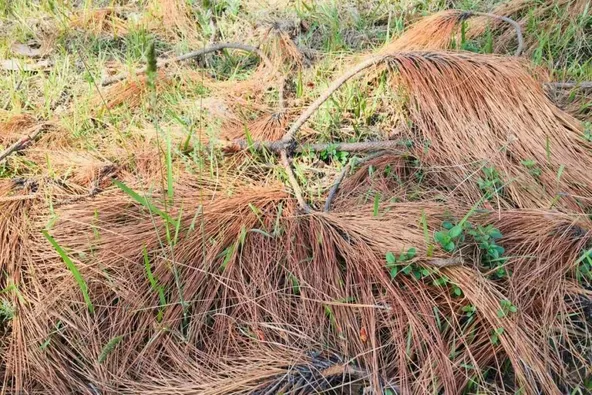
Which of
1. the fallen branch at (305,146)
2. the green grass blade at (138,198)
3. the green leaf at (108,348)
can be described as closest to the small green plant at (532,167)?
the fallen branch at (305,146)

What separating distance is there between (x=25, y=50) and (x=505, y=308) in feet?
6.79

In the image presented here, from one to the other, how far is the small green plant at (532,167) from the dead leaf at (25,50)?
1912 millimetres

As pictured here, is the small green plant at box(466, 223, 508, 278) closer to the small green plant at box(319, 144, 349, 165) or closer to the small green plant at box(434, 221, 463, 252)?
the small green plant at box(434, 221, 463, 252)

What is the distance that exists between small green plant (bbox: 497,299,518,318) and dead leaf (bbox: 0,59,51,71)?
6.12 ft

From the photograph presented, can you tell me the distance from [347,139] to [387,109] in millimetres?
191

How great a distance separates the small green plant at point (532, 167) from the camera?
1322 mm

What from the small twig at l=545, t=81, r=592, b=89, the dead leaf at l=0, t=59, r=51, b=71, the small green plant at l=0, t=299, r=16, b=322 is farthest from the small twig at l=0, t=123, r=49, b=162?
the small twig at l=545, t=81, r=592, b=89

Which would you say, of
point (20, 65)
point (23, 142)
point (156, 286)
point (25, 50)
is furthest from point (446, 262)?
point (25, 50)

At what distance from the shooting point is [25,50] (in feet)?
6.75

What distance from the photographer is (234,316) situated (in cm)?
112

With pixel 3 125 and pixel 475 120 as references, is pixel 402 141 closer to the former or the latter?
pixel 475 120

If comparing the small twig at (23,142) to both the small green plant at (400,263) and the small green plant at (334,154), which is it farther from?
the small green plant at (400,263)

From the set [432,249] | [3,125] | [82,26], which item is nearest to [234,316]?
[432,249]

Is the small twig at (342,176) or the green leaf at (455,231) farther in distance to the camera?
the small twig at (342,176)
